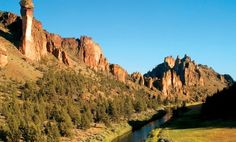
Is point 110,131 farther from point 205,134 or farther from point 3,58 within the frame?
point 3,58

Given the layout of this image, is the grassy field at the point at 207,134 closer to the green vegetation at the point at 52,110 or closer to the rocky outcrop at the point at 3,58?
the green vegetation at the point at 52,110

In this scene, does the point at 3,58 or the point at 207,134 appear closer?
the point at 207,134

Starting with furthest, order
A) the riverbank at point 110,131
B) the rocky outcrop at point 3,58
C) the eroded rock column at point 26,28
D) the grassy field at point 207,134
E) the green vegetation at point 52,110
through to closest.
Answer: the eroded rock column at point 26,28, the rocky outcrop at point 3,58, the riverbank at point 110,131, the grassy field at point 207,134, the green vegetation at point 52,110

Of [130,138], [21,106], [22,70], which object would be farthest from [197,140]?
[22,70]

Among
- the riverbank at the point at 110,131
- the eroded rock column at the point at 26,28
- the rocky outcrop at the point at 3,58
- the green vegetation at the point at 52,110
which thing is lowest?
the riverbank at the point at 110,131

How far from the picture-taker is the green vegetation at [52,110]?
306ft

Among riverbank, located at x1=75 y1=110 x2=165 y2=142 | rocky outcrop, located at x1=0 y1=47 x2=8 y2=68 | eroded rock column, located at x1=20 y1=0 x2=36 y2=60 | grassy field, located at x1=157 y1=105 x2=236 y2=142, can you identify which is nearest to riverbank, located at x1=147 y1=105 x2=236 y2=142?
grassy field, located at x1=157 y1=105 x2=236 y2=142

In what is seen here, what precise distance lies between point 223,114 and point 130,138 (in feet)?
154

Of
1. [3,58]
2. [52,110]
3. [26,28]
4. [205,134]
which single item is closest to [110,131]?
[52,110]

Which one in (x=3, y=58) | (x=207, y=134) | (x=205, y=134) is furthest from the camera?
(x=3, y=58)

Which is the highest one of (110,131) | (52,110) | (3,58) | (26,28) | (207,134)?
(26,28)

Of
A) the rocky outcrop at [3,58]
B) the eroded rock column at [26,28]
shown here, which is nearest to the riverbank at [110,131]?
the rocky outcrop at [3,58]

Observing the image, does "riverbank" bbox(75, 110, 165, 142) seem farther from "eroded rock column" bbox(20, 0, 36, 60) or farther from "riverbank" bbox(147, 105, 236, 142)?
"eroded rock column" bbox(20, 0, 36, 60)

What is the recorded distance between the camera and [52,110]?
405 feet
